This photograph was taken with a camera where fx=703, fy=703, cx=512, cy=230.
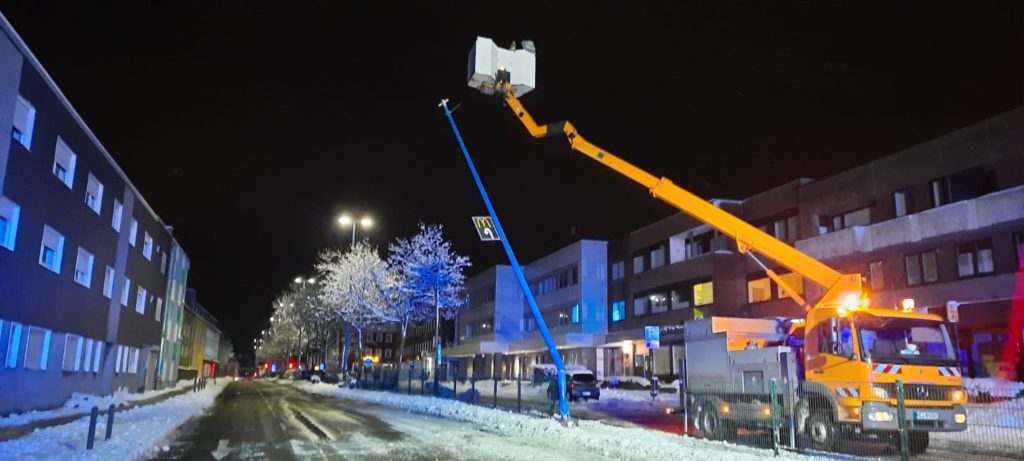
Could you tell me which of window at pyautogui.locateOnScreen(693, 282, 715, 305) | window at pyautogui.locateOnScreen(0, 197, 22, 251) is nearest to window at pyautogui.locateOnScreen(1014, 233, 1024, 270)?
window at pyautogui.locateOnScreen(693, 282, 715, 305)

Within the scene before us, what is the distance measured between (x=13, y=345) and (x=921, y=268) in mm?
33291

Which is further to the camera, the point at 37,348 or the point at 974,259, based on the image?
the point at 974,259

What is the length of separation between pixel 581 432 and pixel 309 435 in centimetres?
661

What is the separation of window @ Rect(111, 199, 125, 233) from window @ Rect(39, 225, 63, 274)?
7.21m

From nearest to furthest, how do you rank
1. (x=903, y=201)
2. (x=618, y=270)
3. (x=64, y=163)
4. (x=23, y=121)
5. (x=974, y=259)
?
(x=23, y=121), (x=64, y=163), (x=974, y=259), (x=903, y=201), (x=618, y=270)

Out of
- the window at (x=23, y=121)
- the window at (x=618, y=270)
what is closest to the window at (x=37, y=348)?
the window at (x=23, y=121)

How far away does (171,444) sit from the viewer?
15.2m

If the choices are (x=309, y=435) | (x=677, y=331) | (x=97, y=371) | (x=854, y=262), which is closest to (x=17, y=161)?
(x=309, y=435)

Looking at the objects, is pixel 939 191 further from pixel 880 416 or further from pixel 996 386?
pixel 880 416

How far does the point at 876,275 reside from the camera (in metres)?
31.5

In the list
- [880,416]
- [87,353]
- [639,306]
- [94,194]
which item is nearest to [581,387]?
[639,306]

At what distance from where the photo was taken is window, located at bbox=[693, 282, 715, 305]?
43.3 m

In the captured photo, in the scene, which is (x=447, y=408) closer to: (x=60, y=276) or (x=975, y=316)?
(x=60, y=276)

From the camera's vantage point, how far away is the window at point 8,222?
19.8 meters
